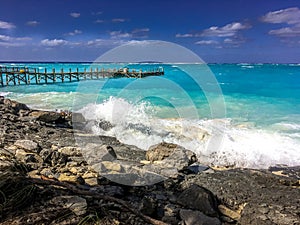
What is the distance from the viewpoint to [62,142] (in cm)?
624

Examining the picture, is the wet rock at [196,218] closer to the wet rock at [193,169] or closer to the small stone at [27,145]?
the wet rock at [193,169]

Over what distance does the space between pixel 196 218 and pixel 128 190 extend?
1011mm

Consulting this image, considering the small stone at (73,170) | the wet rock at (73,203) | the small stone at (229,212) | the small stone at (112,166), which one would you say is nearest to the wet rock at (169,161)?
the small stone at (112,166)

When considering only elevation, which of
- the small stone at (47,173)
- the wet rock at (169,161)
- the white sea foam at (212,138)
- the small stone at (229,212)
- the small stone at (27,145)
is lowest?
the white sea foam at (212,138)

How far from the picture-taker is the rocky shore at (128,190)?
2.86m

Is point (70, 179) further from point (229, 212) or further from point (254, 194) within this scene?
point (254, 194)

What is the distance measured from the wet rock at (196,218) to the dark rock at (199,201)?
214 millimetres

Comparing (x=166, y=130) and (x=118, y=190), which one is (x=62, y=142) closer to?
(x=118, y=190)

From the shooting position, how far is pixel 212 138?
9070 mm

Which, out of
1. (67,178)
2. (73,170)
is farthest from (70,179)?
(73,170)

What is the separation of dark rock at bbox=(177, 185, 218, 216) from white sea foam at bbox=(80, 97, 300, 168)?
10.4 ft

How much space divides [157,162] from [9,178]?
8.87 feet

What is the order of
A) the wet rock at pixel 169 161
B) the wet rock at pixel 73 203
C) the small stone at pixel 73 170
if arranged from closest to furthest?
Result: the wet rock at pixel 73 203 < the small stone at pixel 73 170 < the wet rock at pixel 169 161

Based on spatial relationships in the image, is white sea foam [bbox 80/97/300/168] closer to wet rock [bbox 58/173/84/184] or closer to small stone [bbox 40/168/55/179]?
wet rock [bbox 58/173/84/184]
